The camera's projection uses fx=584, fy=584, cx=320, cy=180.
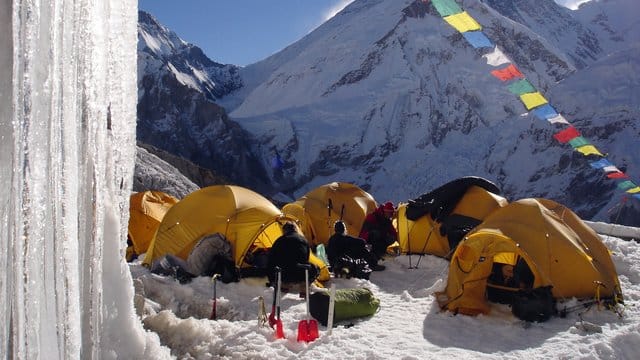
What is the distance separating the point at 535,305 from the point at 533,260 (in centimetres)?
69

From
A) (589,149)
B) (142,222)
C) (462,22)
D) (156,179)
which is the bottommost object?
(142,222)

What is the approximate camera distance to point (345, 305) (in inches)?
272

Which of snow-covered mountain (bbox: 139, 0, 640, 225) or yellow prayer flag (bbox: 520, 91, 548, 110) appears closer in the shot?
yellow prayer flag (bbox: 520, 91, 548, 110)

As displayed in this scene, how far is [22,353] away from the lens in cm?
264

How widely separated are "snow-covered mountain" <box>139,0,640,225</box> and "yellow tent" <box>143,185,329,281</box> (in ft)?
144

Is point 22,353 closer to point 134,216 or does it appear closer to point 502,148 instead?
point 134,216

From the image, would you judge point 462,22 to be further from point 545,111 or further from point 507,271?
point 507,271

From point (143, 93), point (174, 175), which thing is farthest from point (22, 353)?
point (143, 93)

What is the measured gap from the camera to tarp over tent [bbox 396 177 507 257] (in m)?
11.2

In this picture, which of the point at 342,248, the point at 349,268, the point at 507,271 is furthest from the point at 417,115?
the point at 507,271

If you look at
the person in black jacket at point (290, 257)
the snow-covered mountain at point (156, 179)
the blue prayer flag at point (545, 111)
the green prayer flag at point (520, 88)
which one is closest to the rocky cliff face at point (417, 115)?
the snow-covered mountain at point (156, 179)

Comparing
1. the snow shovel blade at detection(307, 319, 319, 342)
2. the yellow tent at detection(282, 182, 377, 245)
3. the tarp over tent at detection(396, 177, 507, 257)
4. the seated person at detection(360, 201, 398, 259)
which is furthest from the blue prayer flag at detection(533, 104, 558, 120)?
the snow shovel blade at detection(307, 319, 319, 342)

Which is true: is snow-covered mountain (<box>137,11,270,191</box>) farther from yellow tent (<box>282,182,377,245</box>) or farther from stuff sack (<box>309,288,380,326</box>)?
stuff sack (<box>309,288,380,326</box>)

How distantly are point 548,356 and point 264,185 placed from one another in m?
64.6
